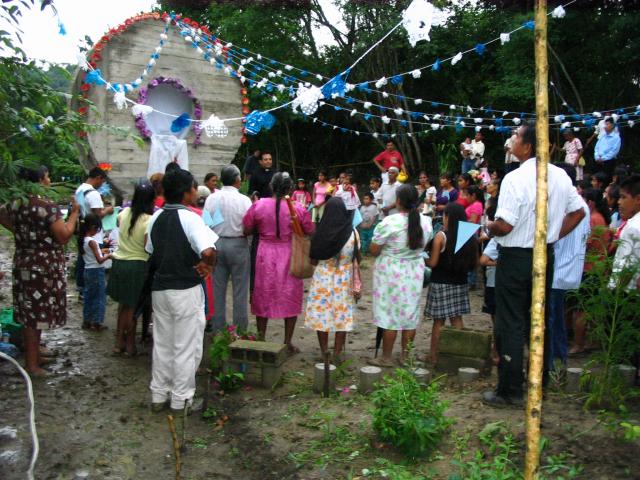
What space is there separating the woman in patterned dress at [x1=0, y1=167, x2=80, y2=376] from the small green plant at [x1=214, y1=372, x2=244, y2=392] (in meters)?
1.57

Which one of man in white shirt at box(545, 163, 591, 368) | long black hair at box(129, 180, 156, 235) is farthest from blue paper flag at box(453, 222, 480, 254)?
long black hair at box(129, 180, 156, 235)

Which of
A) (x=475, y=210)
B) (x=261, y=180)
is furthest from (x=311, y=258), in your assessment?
(x=261, y=180)

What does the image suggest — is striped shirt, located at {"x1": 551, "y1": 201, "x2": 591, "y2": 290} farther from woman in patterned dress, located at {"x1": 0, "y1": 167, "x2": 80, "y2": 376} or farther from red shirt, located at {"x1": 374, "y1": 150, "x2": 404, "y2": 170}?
red shirt, located at {"x1": 374, "y1": 150, "x2": 404, "y2": 170}

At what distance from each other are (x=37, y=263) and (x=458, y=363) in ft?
12.2

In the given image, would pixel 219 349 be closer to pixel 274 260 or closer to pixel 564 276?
pixel 274 260

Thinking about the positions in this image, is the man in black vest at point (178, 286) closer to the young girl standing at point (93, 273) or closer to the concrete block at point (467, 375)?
the concrete block at point (467, 375)

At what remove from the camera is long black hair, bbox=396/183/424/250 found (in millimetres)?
5266

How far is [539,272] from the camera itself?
2.69 m

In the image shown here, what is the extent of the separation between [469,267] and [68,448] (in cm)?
361

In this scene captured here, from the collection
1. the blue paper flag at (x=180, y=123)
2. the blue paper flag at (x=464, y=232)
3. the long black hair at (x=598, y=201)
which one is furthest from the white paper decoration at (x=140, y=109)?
the long black hair at (x=598, y=201)

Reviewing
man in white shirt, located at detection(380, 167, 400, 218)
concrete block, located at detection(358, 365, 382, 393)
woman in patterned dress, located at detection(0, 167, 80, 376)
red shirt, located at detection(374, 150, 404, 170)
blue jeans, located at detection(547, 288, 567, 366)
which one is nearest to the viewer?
concrete block, located at detection(358, 365, 382, 393)

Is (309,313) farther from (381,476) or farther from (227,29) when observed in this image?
(227,29)

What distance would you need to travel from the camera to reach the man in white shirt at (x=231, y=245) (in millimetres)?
6059

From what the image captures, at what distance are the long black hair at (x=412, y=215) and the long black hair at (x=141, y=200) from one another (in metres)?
2.39
